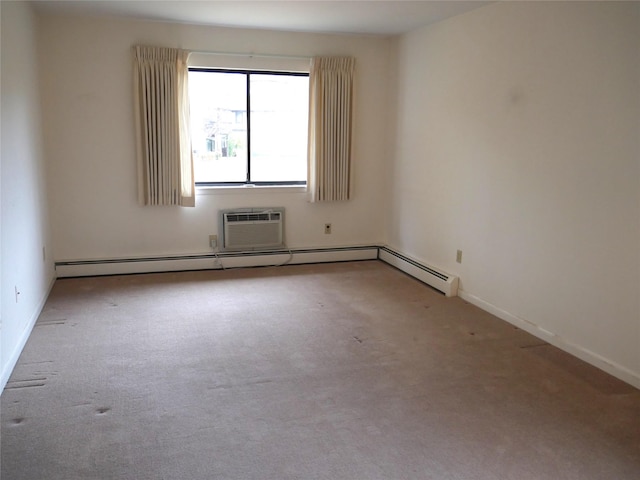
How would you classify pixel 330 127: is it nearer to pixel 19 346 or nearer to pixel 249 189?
pixel 249 189

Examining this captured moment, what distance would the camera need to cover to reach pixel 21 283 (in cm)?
335

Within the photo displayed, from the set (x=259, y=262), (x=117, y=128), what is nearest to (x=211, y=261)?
(x=259, y=262)

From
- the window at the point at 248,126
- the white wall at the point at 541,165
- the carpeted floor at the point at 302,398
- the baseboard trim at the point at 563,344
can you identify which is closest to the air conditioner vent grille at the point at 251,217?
the window at the point at 248,126

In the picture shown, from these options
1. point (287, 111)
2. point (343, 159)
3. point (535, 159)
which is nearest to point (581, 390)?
point (535, 159)

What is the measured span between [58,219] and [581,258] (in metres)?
4.43

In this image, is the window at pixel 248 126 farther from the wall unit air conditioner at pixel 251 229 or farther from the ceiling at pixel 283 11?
the ceiling at pixel 283 11

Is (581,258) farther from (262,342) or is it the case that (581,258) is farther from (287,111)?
(287,111)

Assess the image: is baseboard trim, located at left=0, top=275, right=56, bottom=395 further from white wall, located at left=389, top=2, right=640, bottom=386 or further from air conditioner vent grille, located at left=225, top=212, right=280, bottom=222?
white wall, located at left=389, top=2, right=640, bottom=386

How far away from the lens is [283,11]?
4219 millimetres

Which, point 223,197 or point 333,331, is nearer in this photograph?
point 333,331

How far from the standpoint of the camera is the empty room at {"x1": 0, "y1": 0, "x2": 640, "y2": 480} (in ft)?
7.92

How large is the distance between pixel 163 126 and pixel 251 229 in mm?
1344

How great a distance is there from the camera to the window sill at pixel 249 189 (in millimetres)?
5172

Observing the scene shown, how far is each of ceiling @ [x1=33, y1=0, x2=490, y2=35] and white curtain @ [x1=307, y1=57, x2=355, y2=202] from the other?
0.48 meters
